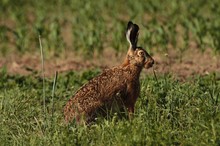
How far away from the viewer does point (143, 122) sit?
742 cm

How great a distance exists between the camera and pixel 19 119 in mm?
8133

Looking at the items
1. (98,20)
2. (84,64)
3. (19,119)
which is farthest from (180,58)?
(19,119)

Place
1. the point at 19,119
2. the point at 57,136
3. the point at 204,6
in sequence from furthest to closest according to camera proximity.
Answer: the point at 204,6 → the point at 19,119 → the point at 57,136

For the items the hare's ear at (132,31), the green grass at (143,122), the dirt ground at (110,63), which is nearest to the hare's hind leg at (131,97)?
the green grass at (143,122)

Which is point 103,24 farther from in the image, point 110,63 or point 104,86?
point 104,86

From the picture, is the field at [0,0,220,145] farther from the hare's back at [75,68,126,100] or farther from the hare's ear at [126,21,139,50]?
the hare's ear at [126,21,139,50]

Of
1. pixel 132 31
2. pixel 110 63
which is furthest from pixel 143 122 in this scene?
pixel 110 63

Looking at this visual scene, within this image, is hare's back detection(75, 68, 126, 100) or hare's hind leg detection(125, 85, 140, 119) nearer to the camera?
hare's back detection(75, 68, 126, 100)

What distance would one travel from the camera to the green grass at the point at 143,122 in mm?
7121

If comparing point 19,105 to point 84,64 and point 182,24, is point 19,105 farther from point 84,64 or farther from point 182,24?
point 182,24

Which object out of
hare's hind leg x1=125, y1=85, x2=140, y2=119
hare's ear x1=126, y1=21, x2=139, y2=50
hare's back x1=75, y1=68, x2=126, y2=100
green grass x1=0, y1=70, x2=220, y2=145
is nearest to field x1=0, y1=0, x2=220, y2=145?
green grass x1=0, y1=70, x2=220, y2=145

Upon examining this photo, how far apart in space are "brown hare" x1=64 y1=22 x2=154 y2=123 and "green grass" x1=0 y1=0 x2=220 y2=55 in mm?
4260

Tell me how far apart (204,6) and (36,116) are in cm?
913

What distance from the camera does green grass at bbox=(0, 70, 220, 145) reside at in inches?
280
